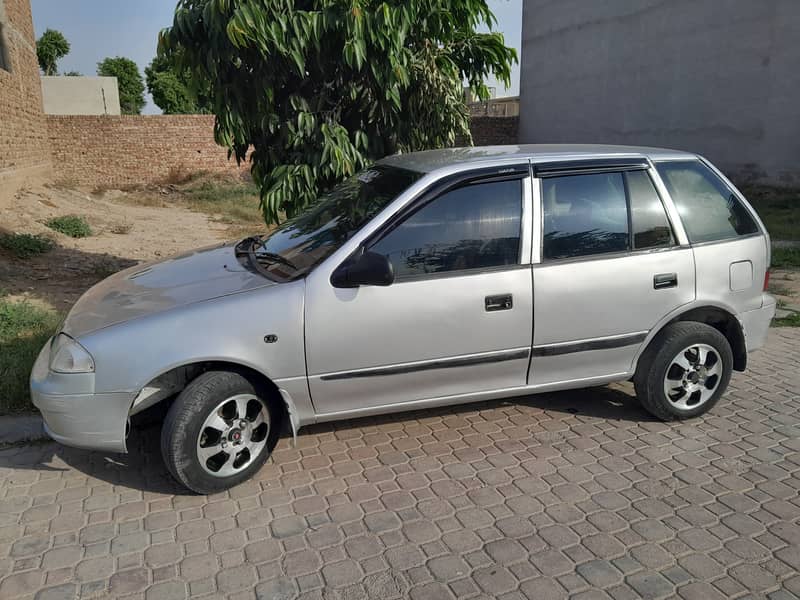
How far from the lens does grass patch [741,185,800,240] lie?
13070 millimetres

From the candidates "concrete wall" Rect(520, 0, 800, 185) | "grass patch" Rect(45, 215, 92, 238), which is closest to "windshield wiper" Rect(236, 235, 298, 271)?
"grass patch" Rect(45, 215, 92, 238)

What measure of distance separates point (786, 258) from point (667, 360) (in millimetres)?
7219

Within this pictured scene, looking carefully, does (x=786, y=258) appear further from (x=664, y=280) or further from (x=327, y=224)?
(x=327, y=224)

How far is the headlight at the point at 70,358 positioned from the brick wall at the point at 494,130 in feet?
78.0

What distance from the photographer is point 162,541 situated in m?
3.25

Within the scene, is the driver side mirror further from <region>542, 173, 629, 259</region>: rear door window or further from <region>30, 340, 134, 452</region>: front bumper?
<region>30, 340, 134, 452</region>: front bumper

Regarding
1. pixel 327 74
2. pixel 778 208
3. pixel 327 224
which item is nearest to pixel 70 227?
pixel 327 74

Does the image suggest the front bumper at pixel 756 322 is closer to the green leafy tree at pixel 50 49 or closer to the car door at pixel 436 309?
the car door at pixel 436 309

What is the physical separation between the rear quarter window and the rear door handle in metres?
0.31

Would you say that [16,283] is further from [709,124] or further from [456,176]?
[709,124]

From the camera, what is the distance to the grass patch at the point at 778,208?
42.9 ft

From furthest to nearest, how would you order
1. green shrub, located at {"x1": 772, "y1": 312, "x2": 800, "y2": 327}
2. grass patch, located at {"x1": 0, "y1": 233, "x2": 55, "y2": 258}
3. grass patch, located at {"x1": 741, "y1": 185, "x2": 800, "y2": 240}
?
grass patch, located at {"x1": 741, "y1": 185, "x2": 800, "y2": 240} → grass patch, located at {"x1": 0, "y1": 233, "x2": 55, "y2": 258} → green shrub, located at {"x1": 772, "y1": 312, "x2": 800, "y2": 327}

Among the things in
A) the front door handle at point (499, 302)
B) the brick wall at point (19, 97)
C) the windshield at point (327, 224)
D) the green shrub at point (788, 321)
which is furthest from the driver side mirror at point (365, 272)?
the brick wall at point (19, 97)

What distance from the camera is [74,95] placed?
40.6 meters
